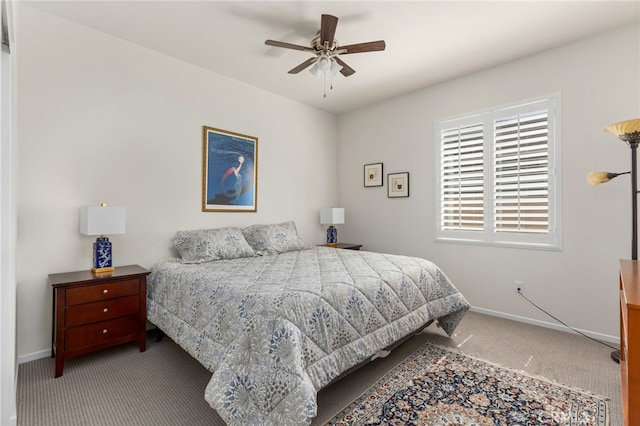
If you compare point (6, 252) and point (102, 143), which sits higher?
point (102, 143)

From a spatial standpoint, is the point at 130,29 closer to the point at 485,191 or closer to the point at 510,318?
the point at 485,191

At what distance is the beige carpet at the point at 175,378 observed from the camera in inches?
69.2

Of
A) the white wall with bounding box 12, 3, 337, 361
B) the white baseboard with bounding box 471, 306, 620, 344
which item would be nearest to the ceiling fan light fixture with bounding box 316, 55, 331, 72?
the white wall with bounding box 12, 3, 337, 361

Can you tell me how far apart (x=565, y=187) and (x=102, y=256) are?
4235 millimetres

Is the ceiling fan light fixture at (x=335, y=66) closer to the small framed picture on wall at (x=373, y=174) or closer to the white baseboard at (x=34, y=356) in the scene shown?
the small framed picture on wall at (x=373, y=174)

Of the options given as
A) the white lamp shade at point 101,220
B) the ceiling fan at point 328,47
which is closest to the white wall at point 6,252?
the white lamp shade at point 101,220

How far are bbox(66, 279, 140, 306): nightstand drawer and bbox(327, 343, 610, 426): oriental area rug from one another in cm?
185

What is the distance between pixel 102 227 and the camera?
8.00 feet

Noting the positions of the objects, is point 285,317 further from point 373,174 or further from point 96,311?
point 373,174

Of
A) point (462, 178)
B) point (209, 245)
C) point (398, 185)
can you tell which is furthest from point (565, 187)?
point (209, 245)

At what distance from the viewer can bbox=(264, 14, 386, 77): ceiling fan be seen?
7.61 feet

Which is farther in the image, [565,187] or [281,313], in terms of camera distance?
[565,187]

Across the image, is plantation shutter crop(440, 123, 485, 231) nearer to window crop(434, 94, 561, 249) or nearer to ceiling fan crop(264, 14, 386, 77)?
window crop(434, 94, 561, 249)

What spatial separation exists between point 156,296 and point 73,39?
2.29 meters
